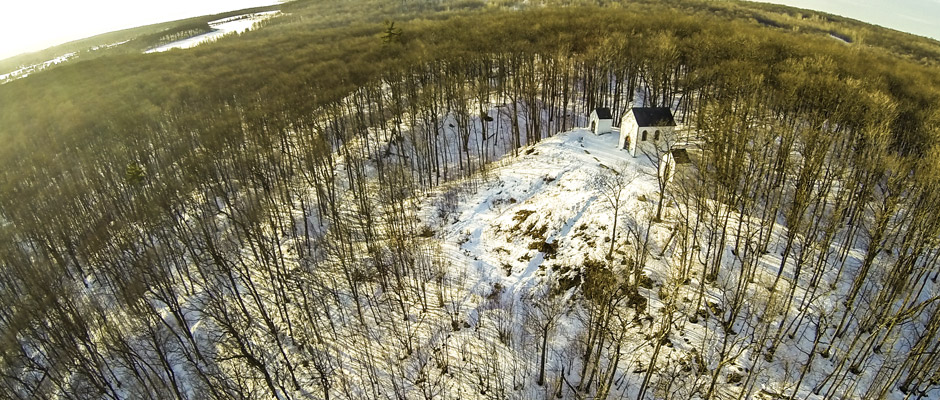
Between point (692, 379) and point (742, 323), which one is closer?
point (692, 379)

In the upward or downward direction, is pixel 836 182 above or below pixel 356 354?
above

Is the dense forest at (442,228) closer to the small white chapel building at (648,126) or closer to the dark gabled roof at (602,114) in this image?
the small white chapel building at (648,126)

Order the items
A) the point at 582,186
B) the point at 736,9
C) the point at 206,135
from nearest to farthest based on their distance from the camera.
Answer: the point at 582,186 → the point at 206,135 → the point at 736,9

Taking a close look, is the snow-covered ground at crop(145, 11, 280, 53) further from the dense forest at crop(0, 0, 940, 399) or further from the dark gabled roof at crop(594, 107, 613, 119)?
the dark gabled roof at crop(594, 107, 613, 119)

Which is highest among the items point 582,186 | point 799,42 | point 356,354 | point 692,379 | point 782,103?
point 799,42

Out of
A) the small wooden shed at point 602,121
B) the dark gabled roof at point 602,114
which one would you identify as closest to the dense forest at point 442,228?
the small wooden shed at point 602,121

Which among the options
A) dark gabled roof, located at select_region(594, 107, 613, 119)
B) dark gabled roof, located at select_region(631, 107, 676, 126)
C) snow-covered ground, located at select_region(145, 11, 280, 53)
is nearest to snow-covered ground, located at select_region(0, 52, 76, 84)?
snow-covered ground, located at select_region(145, 11, 280, 53)

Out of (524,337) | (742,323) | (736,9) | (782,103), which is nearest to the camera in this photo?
(742,323)

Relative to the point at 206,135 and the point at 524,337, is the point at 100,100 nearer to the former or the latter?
the point at 206,135

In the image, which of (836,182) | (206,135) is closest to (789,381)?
(836,182)
